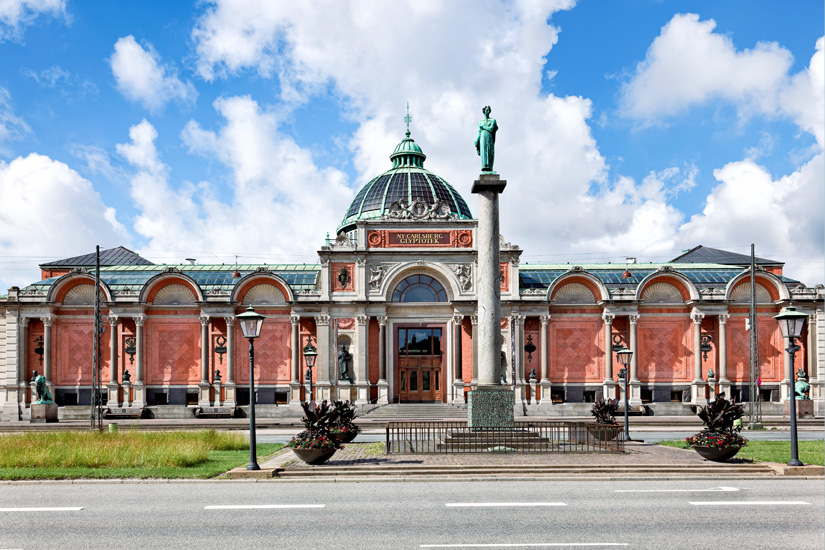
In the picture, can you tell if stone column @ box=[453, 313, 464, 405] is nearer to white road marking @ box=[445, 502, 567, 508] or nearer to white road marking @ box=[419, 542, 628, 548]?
white road marking @ box=[445, 502, 567, 508]

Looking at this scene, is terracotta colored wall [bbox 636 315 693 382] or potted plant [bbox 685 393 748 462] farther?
terracotta colored wall [bbox 636 315 693 382]

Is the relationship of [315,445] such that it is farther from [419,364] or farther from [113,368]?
[113,368]

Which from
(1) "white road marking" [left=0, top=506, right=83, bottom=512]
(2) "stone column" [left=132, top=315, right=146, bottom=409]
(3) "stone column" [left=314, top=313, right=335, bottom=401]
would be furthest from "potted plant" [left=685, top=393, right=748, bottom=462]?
(2) "stone column" [left=132, top=315, right=146, bottom=409]

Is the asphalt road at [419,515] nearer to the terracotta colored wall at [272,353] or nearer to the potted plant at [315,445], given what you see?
the potted plant at [315,445]

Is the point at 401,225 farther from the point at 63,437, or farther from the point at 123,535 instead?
the point at 123,535

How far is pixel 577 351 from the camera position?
51781 mm

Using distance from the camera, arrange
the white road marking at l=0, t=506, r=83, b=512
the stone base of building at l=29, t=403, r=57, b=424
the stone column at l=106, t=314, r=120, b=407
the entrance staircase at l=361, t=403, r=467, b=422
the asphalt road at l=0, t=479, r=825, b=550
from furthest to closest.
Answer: the stone column at l=106, t=314, r=120, b=407 < the entrance staircase at l=361, t=403, r=467, b=422 < the stone base of building at l=29, t=403, r=57, b=424 < the white road marking at l=0, t=506, r=83, b=512 < the asphalt road at l=0, t=479, r=825, b=550

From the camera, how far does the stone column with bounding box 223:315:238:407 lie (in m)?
50.5

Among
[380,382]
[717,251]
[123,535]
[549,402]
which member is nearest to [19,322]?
[380,382]

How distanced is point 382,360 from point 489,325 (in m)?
28.0

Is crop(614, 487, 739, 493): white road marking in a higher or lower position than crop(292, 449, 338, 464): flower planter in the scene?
lower

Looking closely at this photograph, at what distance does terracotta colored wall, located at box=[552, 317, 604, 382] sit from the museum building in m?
0.10

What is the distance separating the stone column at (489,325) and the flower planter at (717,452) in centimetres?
597

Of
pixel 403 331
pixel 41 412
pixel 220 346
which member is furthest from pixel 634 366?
pixel 41 412
